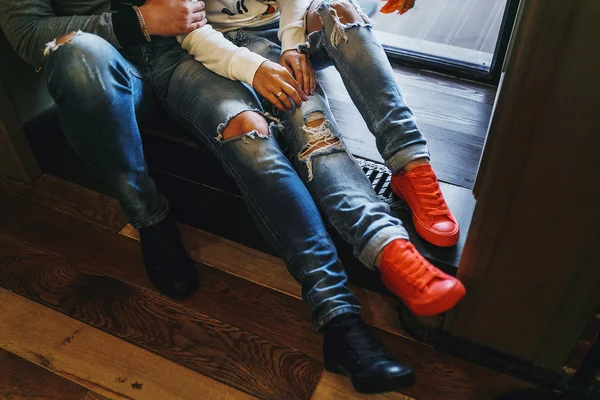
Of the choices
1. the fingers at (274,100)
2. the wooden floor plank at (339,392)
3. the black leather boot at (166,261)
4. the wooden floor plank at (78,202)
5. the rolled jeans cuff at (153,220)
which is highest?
the fingers at (274,100)

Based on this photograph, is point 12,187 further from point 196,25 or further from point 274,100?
point 274,100

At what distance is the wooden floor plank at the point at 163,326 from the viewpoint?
44.3 inches

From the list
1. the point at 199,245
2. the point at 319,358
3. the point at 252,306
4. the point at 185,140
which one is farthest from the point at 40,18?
the point at 319,358

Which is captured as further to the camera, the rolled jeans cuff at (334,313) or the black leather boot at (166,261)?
the black leather boot at (166,261)

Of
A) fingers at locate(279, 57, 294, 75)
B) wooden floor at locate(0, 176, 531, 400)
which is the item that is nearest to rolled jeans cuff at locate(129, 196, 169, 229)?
wooden floor at locate(0, 176, 531, 400)

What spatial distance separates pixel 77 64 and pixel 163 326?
1.88ft

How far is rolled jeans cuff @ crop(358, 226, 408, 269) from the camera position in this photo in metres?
1.03

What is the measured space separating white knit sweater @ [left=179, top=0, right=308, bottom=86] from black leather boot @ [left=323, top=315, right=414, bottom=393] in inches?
20.6

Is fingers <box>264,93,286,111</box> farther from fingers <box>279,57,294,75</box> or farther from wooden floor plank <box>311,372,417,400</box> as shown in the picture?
wooden floor plank <box>311,372,417,400</box>

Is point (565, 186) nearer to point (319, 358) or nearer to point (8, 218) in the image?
point (319, 358)

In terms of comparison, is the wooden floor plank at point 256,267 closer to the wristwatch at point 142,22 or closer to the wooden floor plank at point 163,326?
the wooden floor plank at point 163,326

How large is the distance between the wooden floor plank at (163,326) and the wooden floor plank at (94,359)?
0.02m

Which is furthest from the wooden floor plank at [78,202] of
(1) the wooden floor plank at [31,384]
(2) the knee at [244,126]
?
(2) the knee at [244,126]

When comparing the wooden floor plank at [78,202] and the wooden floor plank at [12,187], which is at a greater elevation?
the wooden floor plank at [78,202]
